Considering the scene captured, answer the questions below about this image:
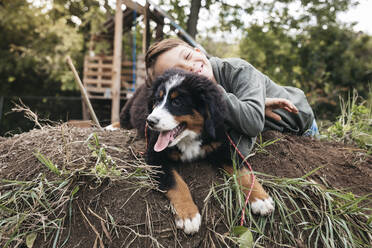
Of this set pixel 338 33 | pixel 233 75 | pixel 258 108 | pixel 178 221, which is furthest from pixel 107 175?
pixel 338 33

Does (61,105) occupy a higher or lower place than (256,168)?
lower

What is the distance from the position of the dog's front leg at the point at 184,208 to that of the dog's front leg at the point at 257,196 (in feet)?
1.27

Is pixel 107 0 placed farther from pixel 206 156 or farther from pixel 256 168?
pixel 256 168

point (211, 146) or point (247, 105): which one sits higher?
point (247, 105)

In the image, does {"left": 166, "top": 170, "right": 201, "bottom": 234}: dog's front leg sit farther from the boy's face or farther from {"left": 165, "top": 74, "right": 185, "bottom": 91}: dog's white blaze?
the boy's face

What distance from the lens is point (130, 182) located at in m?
1.90

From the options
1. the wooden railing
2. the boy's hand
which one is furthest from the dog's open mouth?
the wooden railing

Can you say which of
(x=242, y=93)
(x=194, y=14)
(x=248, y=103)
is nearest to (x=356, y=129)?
(x=242, y=93)

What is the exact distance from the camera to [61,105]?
1134 cm

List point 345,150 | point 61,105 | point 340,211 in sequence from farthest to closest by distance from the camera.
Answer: point 61,105
point 345,150
point 340,211

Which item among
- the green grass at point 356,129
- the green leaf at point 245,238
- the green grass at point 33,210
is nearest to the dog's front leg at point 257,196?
the green leaf at point 245,238

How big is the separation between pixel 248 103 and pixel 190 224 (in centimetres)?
99

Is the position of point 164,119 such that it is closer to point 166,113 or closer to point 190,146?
point 166,113

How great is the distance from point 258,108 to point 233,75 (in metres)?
0.57
